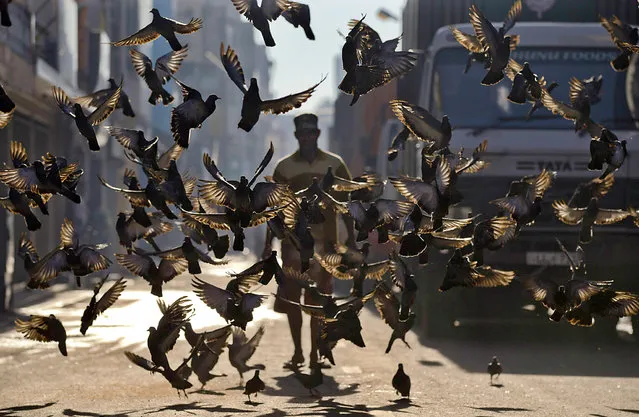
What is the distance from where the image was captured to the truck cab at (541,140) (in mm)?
13633

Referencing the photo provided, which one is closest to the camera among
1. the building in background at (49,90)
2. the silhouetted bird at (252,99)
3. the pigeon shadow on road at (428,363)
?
the silhouetted bird at (252,99)

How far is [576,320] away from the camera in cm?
885

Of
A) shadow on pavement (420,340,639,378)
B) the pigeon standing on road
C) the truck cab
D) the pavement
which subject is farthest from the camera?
the truck cab

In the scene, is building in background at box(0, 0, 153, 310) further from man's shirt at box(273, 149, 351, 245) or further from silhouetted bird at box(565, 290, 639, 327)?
silhouetted bird at box(565, 290, 639, 327)

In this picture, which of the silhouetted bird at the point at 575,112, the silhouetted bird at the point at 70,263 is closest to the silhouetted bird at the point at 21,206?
the silhouetted bird at the point at 70,263

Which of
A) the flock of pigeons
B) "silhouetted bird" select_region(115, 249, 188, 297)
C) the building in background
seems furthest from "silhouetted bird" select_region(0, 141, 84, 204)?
the building in background

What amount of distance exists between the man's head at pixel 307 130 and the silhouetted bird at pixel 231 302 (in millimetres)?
2950

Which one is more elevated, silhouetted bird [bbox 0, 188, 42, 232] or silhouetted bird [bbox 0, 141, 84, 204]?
silhouetted bird [bbox 0, 141, 84, 204]

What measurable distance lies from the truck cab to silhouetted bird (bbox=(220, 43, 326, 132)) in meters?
5.46

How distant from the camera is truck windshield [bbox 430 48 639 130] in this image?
13.8m

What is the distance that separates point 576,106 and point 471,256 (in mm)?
1237

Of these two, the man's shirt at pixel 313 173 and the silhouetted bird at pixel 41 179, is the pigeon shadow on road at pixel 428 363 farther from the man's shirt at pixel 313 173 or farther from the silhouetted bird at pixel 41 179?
the silhouetted bird at pixel 41 179

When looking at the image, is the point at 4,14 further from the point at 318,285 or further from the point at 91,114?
the point at 318,285

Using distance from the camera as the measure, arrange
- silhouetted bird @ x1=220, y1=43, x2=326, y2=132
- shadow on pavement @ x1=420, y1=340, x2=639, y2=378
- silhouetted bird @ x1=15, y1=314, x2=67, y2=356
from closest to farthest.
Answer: silhouetted bird @ x1=220, y1=43, x2=326, y2=132, silhouetted bird @ x1=15, y1=314, x2=67, y2=356, shadow on pavement @ x1=420, y1=340, x2=639, y2=378
